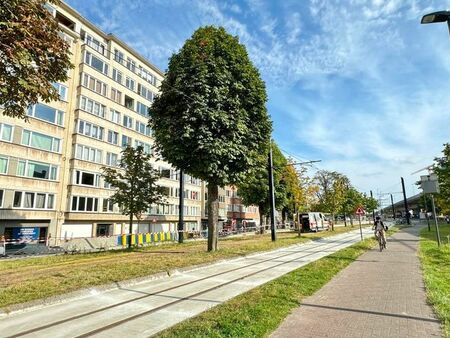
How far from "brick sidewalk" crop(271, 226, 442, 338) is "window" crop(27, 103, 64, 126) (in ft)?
110

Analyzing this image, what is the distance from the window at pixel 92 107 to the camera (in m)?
40.2

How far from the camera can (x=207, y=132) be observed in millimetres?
17219

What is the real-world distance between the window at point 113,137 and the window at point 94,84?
15.9ft

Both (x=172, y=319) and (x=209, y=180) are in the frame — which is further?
(x=209, y=180)

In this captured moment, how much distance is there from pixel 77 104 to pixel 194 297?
120 feet

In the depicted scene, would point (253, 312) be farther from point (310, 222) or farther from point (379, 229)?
point (310, 222)

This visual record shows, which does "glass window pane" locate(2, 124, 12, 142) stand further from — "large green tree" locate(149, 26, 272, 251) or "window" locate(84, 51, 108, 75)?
"large green tree" locate(149, 26, 272, 251)

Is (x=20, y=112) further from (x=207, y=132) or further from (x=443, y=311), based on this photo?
(x=443, y=311)

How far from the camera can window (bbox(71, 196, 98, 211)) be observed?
37616 mm

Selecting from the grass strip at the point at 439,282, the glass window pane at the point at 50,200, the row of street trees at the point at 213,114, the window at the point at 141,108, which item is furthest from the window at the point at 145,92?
the grass strip at the point at 439,282

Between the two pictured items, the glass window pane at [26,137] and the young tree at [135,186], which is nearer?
the young tree at [135,186]

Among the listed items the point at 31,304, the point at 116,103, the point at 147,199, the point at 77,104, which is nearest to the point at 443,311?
the point at 31,304

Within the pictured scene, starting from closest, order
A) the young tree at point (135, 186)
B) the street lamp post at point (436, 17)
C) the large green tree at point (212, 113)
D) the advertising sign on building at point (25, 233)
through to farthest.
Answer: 1. the street lamp post at point (436, 17)
2. the large green tree at point (212, 113)
3. the young tree at point (135, 186)
4. the advertising sign on building at point (25, 233)

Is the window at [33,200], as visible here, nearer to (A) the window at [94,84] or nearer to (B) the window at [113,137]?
(B) the window at [113,137]
